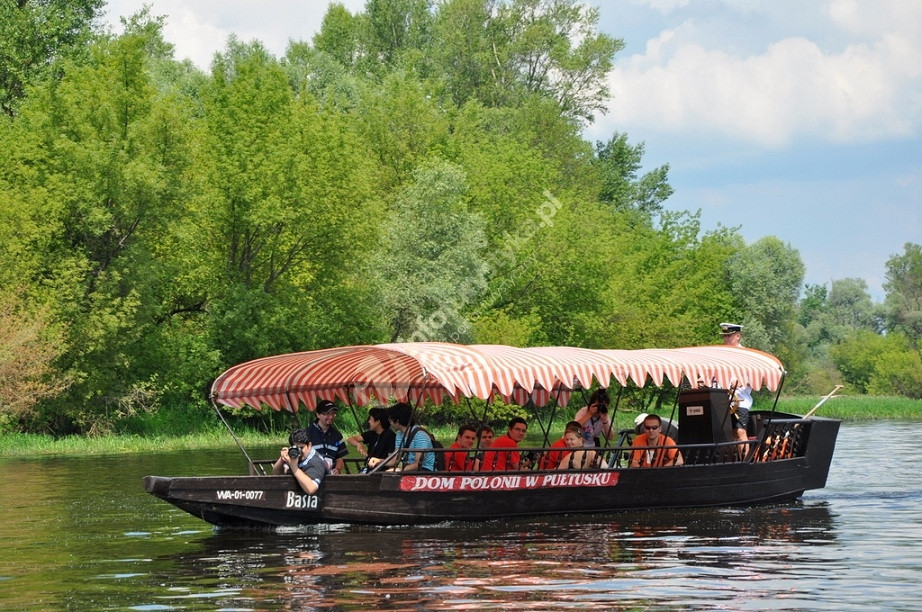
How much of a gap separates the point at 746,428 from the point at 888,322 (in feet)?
392

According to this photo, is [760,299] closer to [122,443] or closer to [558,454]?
[122,443]

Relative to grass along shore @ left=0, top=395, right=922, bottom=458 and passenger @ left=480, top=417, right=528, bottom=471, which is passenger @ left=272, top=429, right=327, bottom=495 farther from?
grass along shore @ left=0, top=395, right=922, bottom=458

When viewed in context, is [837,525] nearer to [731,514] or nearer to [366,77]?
[731,514]

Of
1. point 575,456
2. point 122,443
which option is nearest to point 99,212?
point 122,443

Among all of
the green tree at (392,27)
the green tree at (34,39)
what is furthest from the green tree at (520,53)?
the green tree at (34,39)

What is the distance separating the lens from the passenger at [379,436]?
814 inches

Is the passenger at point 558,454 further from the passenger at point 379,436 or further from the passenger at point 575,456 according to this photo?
the passenger at point 379,436

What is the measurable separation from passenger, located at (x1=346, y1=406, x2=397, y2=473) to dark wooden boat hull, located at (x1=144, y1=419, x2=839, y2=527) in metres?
1.05

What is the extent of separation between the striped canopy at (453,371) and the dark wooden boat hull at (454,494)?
138 cm

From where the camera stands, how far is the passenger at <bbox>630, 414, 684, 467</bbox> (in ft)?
72.1

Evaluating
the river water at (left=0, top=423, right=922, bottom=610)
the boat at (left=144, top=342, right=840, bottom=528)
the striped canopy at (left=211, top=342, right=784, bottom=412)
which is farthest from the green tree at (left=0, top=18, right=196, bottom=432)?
the boat at (left=144, top=342, right=840, bottom=528)

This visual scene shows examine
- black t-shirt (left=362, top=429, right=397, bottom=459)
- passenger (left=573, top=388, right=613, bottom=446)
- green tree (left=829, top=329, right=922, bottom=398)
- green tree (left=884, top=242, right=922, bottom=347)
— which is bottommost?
black t-shirt (left=362, top=429, right=397, bottom=459)

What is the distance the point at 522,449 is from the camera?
802 inches

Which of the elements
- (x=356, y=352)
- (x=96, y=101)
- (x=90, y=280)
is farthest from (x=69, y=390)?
(x=356, y=352)
